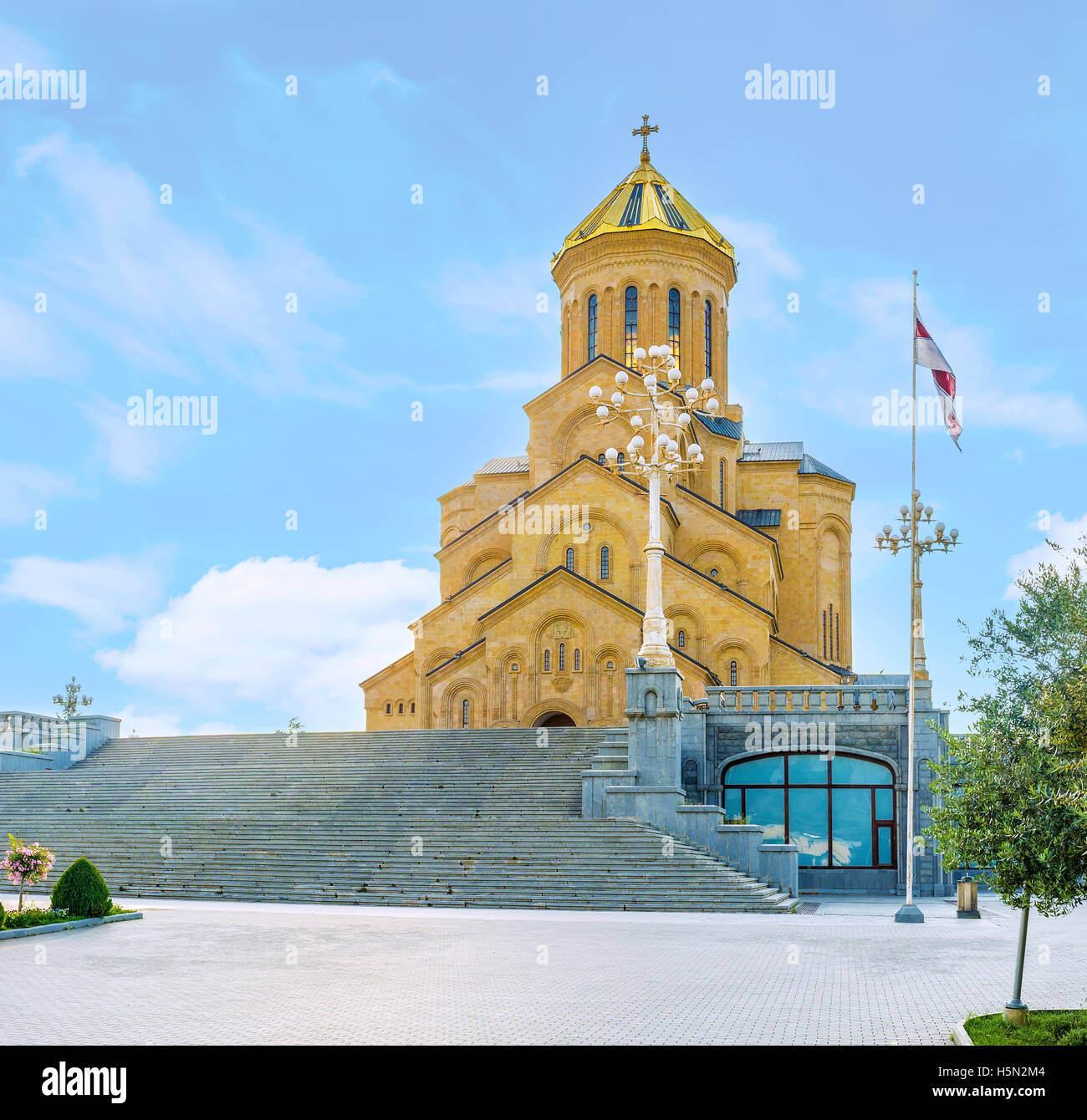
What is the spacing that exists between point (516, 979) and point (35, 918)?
7841 millimetres

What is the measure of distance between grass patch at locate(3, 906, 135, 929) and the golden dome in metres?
36.2

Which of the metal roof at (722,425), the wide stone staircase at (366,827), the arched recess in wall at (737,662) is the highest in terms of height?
the metal roof at (722,425)

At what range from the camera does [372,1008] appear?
1057 centimetres

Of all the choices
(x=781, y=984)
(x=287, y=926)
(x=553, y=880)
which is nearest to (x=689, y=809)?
(x=553, y=880)

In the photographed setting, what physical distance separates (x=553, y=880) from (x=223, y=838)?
303 inches

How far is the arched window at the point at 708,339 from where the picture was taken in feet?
156

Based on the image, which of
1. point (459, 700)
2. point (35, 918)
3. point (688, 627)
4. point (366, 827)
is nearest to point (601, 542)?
point (688, 627)

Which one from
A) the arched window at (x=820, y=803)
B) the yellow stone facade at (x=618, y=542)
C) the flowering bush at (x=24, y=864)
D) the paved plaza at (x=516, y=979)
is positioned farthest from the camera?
the yellow stone facade at (x=618, y=542)

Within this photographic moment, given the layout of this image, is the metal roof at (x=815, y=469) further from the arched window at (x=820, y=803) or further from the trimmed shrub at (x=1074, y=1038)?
the trimmed shrub at (x=1074, y=1038)

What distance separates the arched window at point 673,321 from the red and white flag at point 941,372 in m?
23.9

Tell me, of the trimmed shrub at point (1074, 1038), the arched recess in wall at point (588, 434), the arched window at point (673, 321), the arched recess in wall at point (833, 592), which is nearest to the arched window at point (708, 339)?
the arched window at point (673, 321)

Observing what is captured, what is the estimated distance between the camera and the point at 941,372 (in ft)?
74.0

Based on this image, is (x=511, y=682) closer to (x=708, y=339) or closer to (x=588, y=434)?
(x=588, y=434)

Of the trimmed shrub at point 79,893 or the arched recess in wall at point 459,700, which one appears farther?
the arched recess in wall at point 459,700
